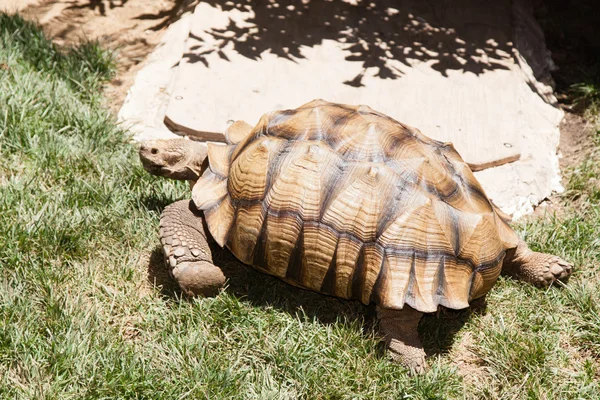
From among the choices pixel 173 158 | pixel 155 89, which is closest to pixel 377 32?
pixel 155 89

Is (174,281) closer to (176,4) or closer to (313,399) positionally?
(313,399)

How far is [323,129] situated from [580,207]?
7.27 feet

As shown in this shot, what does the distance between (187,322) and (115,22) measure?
12.1 feet

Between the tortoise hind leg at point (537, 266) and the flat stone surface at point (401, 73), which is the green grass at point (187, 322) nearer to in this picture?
the tortoise hind leg at point (537, 266)

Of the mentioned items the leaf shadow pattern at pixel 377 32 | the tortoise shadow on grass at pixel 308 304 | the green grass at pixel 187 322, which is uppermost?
the leaf shadow pattern at pixel 377 32

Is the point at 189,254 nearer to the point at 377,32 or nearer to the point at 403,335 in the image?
the point at 403,335

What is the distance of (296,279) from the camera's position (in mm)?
3783

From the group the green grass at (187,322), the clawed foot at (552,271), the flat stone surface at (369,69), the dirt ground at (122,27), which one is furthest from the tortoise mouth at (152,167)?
the clawed foot at (552,271)

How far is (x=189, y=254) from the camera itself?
152 inches

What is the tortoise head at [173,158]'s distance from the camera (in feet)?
14.0

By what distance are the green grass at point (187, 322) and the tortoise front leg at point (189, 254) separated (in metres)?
0.12

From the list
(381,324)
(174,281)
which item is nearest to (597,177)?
(381,324)

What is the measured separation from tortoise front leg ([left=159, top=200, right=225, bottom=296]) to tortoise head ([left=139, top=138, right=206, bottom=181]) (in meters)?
0.37

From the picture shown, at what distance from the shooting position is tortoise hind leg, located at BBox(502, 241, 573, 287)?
4098 millimetres
